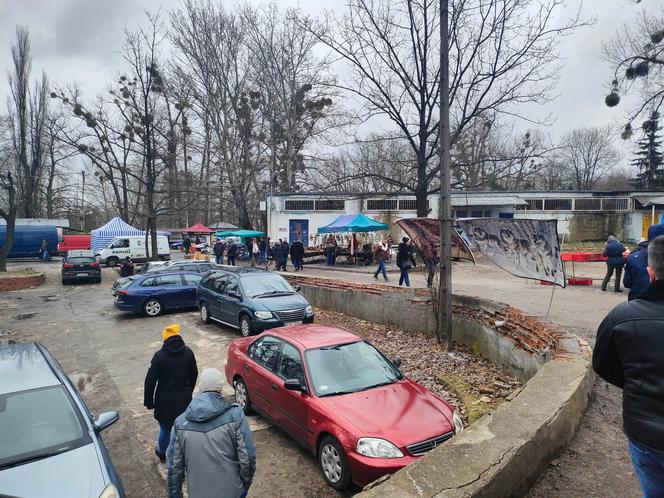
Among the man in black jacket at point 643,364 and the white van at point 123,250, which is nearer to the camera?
the man in black jacket at point 643,364

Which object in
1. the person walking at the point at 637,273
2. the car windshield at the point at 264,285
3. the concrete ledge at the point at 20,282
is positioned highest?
the person walking at the point at 637,273

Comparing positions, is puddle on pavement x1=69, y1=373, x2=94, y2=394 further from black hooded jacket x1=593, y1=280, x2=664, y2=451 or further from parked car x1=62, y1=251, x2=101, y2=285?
parked car x1=62, y1=251, x2=101, y2=285

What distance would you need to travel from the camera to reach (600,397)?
5145 mm

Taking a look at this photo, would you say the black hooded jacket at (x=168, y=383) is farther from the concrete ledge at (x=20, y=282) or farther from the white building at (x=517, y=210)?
the white building at (x=517, y=210)

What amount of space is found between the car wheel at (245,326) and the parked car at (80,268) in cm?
1614

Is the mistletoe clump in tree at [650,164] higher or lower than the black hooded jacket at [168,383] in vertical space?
higher

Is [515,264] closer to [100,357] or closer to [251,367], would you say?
[251,367]

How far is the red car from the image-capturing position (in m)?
4.25

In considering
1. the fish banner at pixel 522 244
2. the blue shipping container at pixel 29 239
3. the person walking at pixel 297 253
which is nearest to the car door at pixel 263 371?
the fish banner at pixel 522 244

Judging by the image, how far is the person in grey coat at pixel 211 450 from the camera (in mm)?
3182

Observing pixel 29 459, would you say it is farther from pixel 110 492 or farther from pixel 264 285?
pixel 264 285

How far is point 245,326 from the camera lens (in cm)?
1102

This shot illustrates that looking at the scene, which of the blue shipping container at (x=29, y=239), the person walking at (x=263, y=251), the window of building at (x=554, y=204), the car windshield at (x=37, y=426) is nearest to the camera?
the car windshield at (x=37, y=426)

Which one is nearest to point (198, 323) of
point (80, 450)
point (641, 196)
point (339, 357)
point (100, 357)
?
point (100, 357)
